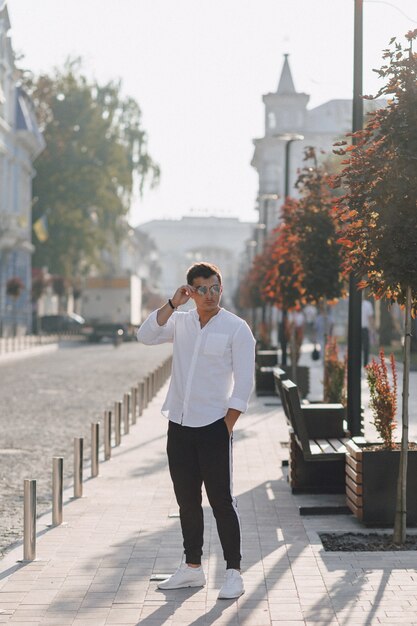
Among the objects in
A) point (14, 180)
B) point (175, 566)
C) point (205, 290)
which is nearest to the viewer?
point (205, 290)

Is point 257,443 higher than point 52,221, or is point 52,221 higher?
point 52,221

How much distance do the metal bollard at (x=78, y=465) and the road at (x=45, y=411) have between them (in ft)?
0.90

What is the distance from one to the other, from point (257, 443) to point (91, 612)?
303 inches

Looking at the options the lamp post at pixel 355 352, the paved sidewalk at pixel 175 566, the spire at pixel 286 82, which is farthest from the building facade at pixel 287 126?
the paved sidewalk at pixel 175 566

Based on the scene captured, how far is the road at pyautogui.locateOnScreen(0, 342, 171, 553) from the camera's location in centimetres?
1062

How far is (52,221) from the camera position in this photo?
5894 cm

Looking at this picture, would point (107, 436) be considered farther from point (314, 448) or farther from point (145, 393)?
point (145, 393)

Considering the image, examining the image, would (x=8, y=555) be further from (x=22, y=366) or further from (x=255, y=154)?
(x=255, y=154)

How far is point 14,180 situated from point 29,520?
50.5 meters

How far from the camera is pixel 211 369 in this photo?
6.42m

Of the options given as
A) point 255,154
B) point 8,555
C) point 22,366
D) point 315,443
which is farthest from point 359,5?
point 255,154

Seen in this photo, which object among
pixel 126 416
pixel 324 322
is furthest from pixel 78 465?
pixel 324 322

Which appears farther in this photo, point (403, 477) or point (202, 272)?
point (403, 477)

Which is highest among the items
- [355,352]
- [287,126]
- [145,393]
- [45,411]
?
[287,126]
